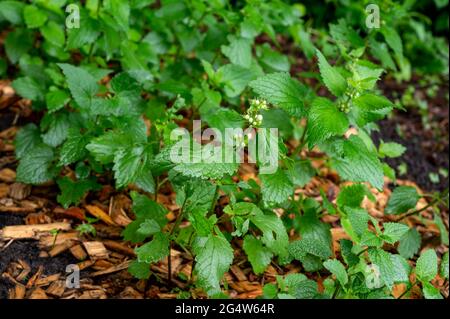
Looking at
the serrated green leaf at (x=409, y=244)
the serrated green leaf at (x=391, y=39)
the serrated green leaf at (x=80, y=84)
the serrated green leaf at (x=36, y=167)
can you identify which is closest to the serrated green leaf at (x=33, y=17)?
the serrated green leaf at (x=80, y=84)

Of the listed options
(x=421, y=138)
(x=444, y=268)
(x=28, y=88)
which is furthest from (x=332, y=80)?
(x=421, y=138)

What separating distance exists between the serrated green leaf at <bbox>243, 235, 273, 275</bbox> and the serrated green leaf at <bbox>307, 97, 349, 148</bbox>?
1.79ft

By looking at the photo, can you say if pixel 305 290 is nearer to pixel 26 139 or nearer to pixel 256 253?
pixel 256 253

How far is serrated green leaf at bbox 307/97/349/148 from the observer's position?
2125 mm

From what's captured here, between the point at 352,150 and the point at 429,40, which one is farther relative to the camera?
the point at 429,40

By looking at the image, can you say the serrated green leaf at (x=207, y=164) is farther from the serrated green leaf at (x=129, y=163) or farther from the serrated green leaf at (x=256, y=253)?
the serrated green leaf at (x=256, y=253)

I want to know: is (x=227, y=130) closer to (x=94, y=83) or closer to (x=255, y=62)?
(x=94, y=83)

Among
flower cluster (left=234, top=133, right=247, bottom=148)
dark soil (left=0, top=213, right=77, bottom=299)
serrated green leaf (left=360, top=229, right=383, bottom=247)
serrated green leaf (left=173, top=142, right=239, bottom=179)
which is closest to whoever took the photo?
serrated green leaf (left=173, top=142, right=239, bottom=179)

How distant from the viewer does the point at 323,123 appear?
2.15m

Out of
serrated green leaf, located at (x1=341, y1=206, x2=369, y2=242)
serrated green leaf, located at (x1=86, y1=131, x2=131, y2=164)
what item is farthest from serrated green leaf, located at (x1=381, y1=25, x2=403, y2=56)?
serrated green leaf, located at (x1=86, y1=131, x2=131, y2=164)

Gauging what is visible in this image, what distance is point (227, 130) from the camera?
2.18 metres

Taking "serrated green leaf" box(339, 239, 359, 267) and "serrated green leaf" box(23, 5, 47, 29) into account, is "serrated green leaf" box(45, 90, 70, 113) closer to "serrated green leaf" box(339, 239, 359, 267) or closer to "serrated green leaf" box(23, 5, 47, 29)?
"serrated green leaf" box(23, 5, 47, 29)

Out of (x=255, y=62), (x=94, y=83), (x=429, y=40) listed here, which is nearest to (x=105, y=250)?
(x=94, y=83)
